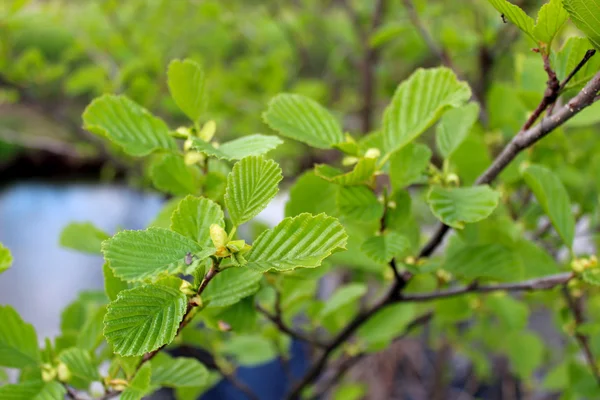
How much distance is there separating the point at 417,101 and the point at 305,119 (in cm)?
8

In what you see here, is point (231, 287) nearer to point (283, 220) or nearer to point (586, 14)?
point (283, 220)

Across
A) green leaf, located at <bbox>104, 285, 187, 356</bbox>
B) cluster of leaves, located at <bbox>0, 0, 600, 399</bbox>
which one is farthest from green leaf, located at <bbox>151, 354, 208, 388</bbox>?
green leaf, located at <bbox>104, 285, 187, 356</bbox>

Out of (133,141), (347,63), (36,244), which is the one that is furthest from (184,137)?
(36,244)

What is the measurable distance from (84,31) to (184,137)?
3.37ft

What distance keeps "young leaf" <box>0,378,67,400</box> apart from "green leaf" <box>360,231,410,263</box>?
0.23 metres

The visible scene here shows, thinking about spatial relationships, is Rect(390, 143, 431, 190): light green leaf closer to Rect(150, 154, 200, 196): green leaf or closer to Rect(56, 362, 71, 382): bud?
Rect(150, 154, 200, 196): green leaf

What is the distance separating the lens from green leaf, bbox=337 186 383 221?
0.33m

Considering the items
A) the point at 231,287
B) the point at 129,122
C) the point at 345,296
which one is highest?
the point at 129,122

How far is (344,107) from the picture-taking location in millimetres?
1498

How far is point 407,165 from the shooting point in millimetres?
346

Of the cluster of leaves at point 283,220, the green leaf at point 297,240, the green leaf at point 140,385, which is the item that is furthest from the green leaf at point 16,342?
the green leaf at point 297,240

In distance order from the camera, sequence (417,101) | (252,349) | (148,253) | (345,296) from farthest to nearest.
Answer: (252,349) < (345,296) < (417,101) < (148,253)

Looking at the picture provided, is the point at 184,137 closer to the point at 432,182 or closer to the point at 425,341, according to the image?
the point at 432,182

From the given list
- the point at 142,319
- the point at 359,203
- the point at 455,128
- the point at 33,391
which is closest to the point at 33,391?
the point at 33,391
